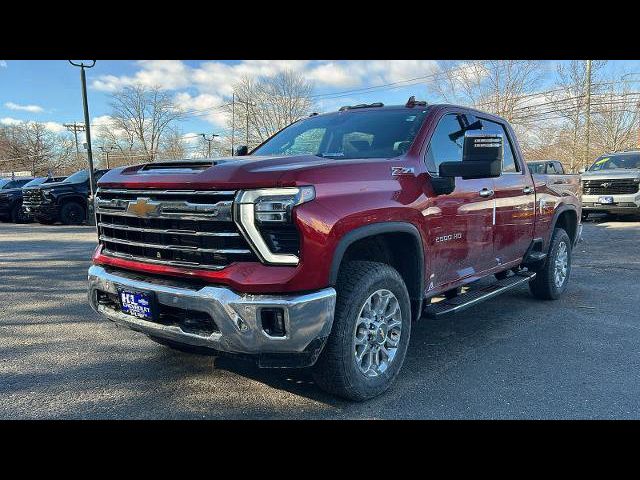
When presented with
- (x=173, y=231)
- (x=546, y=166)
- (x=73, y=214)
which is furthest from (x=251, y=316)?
(x=73, y=214)

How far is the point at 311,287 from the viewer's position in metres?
2.68

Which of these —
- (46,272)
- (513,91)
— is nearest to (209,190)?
(46,272)

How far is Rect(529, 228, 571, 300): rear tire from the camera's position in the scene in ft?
18.5

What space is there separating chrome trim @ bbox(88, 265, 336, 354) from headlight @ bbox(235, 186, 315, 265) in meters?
0.23

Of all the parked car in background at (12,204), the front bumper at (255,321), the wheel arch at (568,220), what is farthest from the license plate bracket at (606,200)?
the parked car in background at (12,204)

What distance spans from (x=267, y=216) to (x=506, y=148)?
3377 millimetres

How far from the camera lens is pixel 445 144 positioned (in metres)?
3.96

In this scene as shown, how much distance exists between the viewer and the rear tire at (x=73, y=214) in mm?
15782

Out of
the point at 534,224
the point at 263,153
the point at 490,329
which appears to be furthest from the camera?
the point at 534,224

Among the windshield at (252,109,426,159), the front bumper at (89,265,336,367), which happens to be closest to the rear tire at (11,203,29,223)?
the windshield at (252,109,426,159)

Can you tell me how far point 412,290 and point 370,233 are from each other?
29.6 inches

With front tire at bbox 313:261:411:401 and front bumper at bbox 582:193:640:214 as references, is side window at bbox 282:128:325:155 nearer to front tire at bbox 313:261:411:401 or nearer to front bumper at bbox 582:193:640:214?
front tire at bbox 313:261:411:401

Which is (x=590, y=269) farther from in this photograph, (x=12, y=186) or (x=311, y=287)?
(x=12, y=186)

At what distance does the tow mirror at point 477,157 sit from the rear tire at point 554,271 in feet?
8.93
